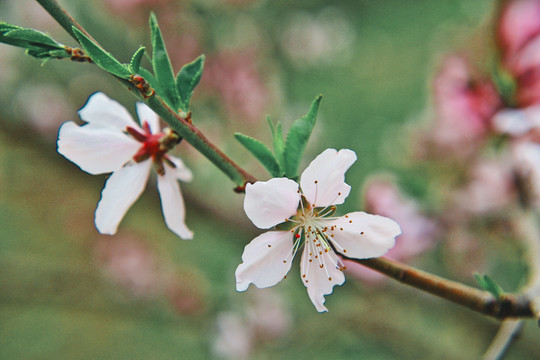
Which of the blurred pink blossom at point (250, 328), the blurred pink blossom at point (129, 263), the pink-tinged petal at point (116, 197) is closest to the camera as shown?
the pink-tinged petal at point (116, 197)

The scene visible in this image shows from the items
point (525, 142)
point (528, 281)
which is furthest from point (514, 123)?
point (528, 281)

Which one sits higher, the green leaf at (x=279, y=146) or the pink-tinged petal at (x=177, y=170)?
the green leaf at (x=279, y=146)

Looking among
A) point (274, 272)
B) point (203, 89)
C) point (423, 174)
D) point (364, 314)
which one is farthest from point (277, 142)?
point (203, 89)

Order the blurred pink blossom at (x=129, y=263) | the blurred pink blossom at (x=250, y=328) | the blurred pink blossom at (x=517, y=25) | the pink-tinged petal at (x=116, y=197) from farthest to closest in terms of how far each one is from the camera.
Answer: the blurred pink blossom at (x=129, y=263), the blurred pink blossom at (x=250, y=328), the blurred pink blossom at (x=517, y=25), the pink-tinged petal at (x=116, y=197)

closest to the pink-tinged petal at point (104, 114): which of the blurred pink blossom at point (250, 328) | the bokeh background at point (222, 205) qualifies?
the bokeh background at point (222, 205)

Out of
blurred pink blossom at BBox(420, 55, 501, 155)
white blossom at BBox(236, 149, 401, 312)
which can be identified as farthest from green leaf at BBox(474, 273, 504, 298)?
blurred pink blossom at BBox(420, 55, 501, 155)

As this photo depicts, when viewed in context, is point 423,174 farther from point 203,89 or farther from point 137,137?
point 137,137

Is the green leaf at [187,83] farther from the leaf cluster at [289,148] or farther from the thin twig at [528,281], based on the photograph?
the thin twig at [528,281]
